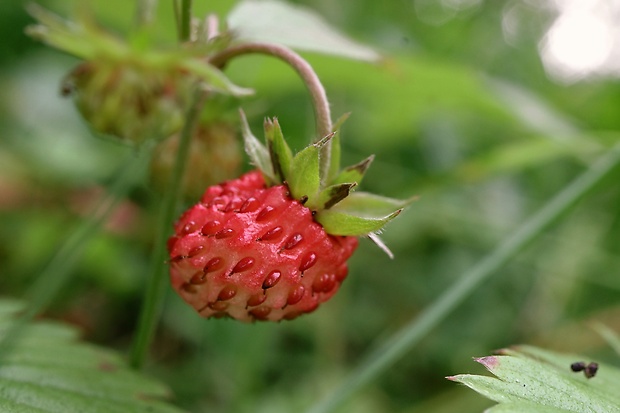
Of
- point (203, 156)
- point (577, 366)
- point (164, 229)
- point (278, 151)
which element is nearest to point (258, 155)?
point (278, 151)

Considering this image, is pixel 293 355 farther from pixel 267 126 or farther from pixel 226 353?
pixel 267 126

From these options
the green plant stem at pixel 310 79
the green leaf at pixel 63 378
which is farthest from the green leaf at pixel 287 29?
the green leaf at pixel 63 378

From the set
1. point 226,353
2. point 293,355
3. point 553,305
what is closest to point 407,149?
point 553,305

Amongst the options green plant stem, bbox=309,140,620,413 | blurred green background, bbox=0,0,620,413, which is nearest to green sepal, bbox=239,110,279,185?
green plant stem, bbox=309,140,620,413

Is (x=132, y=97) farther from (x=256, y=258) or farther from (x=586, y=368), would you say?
(x=586, y=368)

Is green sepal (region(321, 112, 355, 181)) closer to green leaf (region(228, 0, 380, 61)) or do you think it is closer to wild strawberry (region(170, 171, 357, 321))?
wild strawberry (region(170, 171, 357, 321))

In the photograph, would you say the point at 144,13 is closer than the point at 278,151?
No
